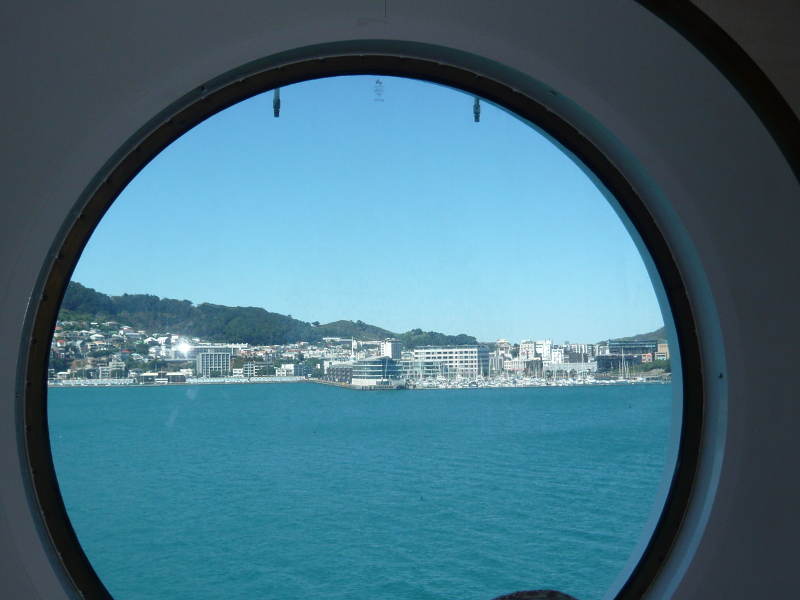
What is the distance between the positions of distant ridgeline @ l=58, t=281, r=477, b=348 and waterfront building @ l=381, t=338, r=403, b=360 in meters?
1.32

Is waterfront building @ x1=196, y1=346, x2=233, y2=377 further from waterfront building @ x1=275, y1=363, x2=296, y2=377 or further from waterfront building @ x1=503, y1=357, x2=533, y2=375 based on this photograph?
waterfront building @ x1=503, y1=357, x2=533, y2=375

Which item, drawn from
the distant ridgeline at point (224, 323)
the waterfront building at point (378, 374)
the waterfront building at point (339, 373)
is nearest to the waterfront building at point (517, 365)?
the distant ridgeline at point (224, 323)

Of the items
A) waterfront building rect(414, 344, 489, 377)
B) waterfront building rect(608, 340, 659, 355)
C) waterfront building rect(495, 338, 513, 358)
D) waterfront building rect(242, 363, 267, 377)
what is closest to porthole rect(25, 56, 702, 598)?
waterfront building rect(242, 363, 267, 377)

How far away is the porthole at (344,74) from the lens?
130cm

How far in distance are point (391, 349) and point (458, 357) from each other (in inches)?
187

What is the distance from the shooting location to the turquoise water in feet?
102

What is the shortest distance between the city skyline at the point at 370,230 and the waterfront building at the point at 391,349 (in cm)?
854

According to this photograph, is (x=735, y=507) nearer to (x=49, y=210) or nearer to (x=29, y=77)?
(x=49, y=210)

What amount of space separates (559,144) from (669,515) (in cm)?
93

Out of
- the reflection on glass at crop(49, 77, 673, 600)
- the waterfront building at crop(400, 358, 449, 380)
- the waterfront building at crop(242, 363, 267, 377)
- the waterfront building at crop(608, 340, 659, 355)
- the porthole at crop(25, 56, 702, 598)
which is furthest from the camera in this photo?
the reflection on glass at crop(49, 77, 673, 600)

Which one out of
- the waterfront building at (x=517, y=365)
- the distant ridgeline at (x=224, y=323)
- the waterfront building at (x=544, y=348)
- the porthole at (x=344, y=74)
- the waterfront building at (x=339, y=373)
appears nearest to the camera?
the porthole at (x=344, y=74)

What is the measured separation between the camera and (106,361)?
18.6 metres

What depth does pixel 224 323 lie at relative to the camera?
2598 cm

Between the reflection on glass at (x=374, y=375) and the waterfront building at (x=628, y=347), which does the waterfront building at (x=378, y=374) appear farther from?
the waterfront building at (x=628, y=347)
